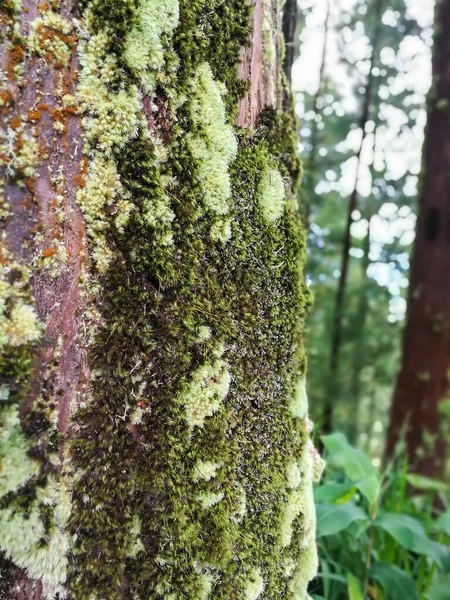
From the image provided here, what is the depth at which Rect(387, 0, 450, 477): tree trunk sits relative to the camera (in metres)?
3.96

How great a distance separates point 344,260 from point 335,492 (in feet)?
17.4

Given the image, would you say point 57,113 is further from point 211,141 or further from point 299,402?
point 299,402

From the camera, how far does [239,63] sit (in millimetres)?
929

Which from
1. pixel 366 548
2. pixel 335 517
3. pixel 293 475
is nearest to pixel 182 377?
pixel 293 475

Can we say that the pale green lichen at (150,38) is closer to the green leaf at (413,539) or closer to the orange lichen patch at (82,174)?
the orange lichen patch at (82,174)

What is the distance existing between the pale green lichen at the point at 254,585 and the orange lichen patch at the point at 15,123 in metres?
0.97

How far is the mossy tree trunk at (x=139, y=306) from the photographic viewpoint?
70 centimetres

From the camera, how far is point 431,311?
4184 millimetres

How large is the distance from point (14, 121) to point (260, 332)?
62cm

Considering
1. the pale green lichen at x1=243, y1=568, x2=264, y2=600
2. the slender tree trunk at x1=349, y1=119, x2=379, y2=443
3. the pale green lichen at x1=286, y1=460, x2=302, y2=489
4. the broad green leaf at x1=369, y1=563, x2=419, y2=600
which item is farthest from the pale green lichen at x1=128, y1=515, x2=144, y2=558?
the slender tree trunk at x1=349, y1=119, x2=379, y2=443

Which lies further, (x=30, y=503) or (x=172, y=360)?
(x=172, y=360)

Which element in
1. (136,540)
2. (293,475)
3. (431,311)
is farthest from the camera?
(431,311)

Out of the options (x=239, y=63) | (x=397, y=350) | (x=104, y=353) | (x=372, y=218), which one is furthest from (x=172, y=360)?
(x=397, y=350)

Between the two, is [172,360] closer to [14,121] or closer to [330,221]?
[14,121]
